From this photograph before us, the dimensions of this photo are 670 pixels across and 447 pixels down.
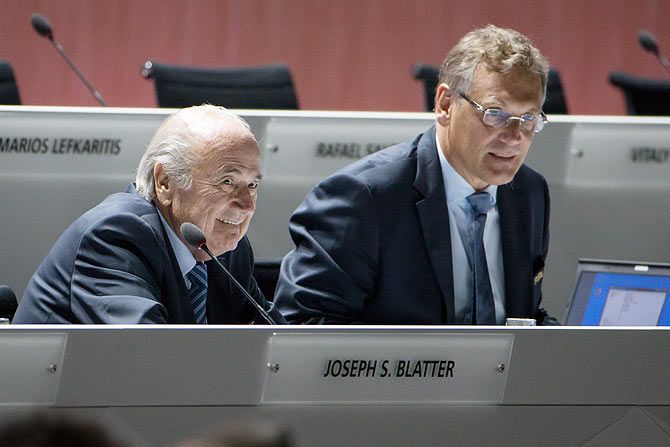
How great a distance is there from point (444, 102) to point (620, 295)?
0.71 meters

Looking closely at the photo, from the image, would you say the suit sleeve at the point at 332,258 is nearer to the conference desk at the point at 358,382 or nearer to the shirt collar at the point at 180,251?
the shirt collar at the point at 180,251

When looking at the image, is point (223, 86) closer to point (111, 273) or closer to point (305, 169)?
point (305, 169)

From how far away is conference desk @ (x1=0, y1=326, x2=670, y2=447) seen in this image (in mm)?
1684

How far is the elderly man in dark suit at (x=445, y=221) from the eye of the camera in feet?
9.26

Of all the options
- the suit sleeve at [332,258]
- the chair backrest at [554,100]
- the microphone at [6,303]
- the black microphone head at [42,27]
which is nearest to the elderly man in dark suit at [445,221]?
the suit sleeve at [332,258]

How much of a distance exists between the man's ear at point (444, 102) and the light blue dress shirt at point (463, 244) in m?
0.05

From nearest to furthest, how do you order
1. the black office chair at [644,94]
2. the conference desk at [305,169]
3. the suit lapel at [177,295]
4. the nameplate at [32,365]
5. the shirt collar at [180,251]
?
1. the nameplate at [32,365]
2. the suit lapel at [177,295]
3. the shirt collar at [180,251]
4. the conference desk at [305,169]
5. the black office chair at [644,94]

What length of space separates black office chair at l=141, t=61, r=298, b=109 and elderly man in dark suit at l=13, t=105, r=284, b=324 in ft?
8.06

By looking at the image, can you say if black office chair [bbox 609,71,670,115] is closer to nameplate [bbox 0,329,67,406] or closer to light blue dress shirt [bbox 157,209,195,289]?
light blue dress shirt [bbox 157,209,195,289]

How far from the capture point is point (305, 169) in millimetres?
4066

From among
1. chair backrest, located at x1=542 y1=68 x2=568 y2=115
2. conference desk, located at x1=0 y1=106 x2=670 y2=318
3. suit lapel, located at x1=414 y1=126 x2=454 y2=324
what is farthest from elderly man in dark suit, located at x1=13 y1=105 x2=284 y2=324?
chair backrest, located at x1=542 y1=68 x2=568 y2=115

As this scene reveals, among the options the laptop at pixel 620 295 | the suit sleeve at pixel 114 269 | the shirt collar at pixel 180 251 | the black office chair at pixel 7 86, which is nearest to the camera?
the suit sleeve at pixel 114 269

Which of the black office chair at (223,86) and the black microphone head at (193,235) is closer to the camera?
the black microphone head at (193,235)

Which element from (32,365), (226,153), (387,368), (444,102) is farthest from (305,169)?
(32,365)
